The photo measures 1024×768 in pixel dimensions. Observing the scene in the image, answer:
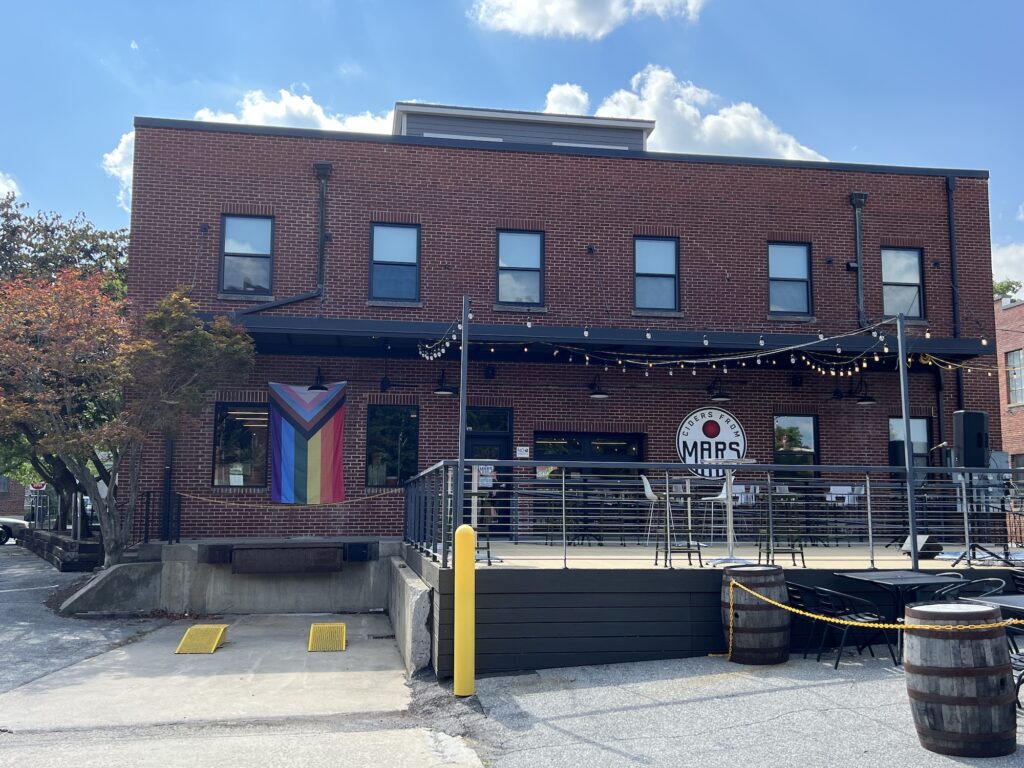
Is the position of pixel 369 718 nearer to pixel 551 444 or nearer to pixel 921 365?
pixel 551 444

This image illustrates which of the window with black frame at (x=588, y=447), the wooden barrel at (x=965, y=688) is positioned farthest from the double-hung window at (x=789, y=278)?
the wooden barrel at (x=965, y=688)

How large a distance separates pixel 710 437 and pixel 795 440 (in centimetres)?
162

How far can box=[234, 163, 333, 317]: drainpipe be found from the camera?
49.5 ft

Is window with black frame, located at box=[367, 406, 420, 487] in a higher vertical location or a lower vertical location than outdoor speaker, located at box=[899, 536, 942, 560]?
higher

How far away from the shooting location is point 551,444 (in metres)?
15.9

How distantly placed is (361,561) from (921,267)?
11548 millimetres

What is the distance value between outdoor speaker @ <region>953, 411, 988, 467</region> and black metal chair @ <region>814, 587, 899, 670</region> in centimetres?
447

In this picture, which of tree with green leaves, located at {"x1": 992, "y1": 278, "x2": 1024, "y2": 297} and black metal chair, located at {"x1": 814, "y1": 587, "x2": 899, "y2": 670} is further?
tree with green leaves, located at {"x1": 992, "y1": 278, "x2": 1024, "y2": 297}

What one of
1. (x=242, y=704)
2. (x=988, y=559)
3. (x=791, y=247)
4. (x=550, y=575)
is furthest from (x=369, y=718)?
(x=791, y=247)

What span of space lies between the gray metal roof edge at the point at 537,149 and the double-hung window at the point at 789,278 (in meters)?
1.56

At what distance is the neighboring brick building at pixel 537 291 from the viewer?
595 inches

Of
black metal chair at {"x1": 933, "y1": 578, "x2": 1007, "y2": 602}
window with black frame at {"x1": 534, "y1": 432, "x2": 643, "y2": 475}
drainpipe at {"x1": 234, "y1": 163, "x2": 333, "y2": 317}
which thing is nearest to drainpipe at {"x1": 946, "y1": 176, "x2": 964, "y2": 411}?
window with black frame at {"x1": 534, "y1": 432, "x2": 643, "y2": 475}

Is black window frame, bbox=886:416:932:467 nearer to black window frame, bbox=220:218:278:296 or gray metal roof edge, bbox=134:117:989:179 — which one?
gray metal roof edge, bbox=134:117:989:179

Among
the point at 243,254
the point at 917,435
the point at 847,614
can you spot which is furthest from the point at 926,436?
the point at 243,254
